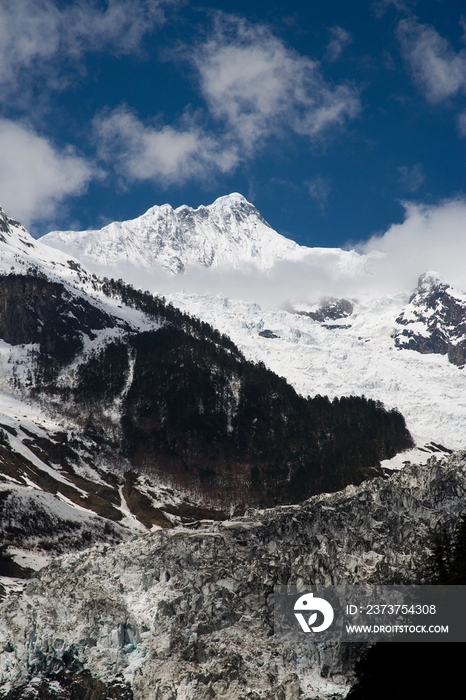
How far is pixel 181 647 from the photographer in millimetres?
109062

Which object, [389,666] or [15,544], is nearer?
[389,666]

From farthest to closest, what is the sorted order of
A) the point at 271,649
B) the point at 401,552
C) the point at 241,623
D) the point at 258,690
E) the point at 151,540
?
the point at 151,540 → the point at 401,552 → the point at 241,623 → the point at 271,649 → the point at 258,690

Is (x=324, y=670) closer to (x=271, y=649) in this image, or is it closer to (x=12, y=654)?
(x=271, y=649)

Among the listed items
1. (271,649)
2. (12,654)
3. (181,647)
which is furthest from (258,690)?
(12,654)

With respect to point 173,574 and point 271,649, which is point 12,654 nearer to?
point 173,574

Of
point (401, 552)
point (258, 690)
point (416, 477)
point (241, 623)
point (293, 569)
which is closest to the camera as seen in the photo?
point (258, 690)

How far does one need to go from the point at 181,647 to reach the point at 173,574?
19865 mm

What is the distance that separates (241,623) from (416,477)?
3614 inches

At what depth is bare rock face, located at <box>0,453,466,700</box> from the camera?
10100 centimetres

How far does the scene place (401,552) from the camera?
441ft

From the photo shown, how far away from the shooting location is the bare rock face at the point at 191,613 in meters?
101

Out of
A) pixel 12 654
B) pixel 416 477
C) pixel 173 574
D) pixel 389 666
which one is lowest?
pixel 12 654

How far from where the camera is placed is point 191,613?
115562mm

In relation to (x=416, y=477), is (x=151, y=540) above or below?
below
